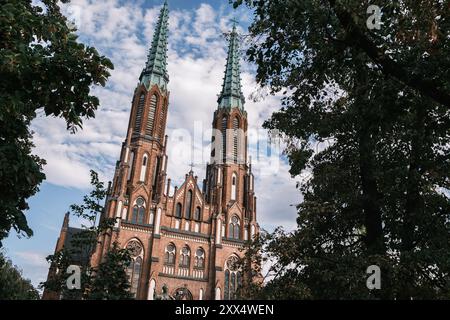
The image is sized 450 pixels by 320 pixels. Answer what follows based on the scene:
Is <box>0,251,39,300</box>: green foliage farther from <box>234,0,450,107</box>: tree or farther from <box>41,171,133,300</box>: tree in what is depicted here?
<box>234,0,450,107</box>: tree

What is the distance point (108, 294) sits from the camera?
887 centimetres

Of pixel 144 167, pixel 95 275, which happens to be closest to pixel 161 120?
pixel 144 167

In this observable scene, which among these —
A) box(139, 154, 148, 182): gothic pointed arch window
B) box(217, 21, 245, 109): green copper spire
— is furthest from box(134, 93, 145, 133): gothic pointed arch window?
box(217, 21, 245, 109): green copper spire

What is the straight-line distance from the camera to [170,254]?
3441cm

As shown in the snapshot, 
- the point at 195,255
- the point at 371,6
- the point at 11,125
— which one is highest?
the point at 195,255

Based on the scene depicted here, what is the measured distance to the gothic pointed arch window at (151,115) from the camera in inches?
1544

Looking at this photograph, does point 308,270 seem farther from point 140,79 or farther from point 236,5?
point 140,79

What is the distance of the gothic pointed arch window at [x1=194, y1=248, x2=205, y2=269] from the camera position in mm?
34822

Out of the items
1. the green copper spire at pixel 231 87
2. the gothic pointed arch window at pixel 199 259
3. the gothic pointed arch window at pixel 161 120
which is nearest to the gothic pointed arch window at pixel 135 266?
the gothic pointed arch window at pixel 199 259

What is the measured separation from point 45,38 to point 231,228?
33.2 m

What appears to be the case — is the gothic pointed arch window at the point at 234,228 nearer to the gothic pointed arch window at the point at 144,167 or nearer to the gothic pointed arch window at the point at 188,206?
the gothic pointed arch window at the point at 188,206

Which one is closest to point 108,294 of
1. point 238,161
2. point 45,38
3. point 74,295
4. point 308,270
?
point 74,295
